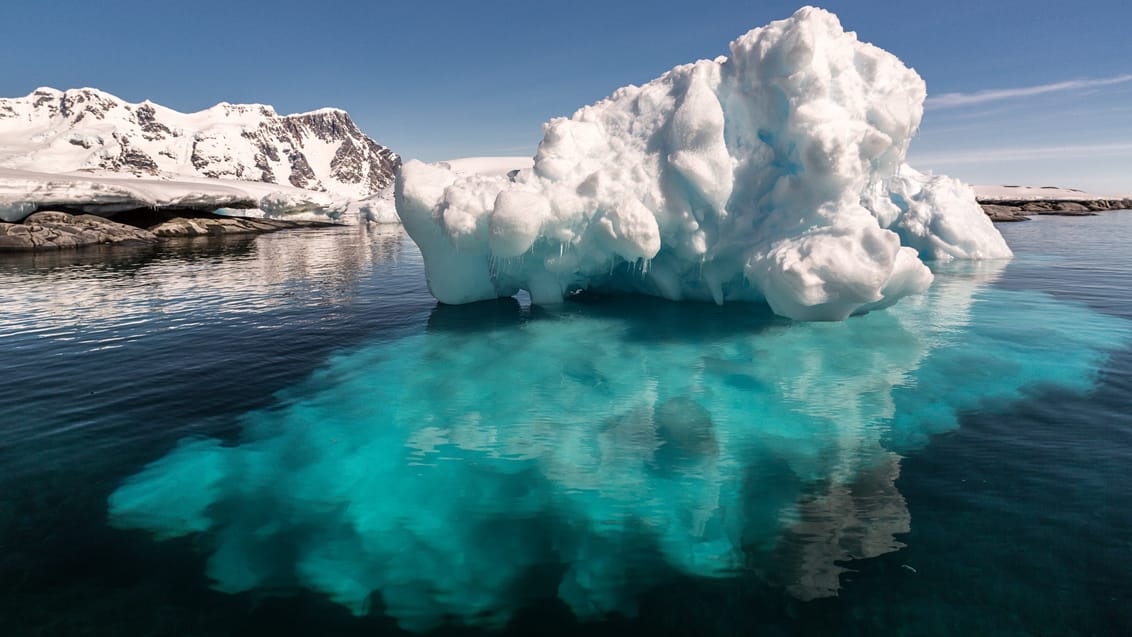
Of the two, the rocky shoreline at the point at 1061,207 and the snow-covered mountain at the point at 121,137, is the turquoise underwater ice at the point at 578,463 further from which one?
the snow-covered mountain at the point at 121,137

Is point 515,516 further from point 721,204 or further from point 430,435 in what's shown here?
point 721,204

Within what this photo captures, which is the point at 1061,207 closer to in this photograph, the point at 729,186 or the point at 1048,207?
the point at 1048,207

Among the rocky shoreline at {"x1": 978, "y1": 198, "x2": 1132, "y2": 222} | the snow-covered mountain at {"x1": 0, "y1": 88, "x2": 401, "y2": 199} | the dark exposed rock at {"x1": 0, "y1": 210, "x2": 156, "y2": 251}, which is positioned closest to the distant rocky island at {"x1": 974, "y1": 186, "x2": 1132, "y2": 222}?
the rocky shoreline at {"x1": 978, "y1": 198, "x2": 1132, "y2": 222}

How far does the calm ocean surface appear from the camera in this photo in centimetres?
491

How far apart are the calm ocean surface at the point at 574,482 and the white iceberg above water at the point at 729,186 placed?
2187 mm

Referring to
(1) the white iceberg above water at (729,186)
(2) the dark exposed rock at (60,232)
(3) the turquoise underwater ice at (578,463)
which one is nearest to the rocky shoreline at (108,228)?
(2) the dark exposed rock at (60,232)

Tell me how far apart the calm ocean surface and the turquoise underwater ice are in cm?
4

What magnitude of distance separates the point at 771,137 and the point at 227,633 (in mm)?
14943

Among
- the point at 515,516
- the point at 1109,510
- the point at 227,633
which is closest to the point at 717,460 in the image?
the point at 515,516

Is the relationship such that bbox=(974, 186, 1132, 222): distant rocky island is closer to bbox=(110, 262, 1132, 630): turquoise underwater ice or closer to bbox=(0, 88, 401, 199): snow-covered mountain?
bbox=(110, 262, 1132, 630): turquoise underwater ice

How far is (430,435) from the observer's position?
337 inches

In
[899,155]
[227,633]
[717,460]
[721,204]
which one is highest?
[899,155]

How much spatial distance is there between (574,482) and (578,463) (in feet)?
1.70

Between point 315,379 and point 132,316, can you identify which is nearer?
point 315,379
